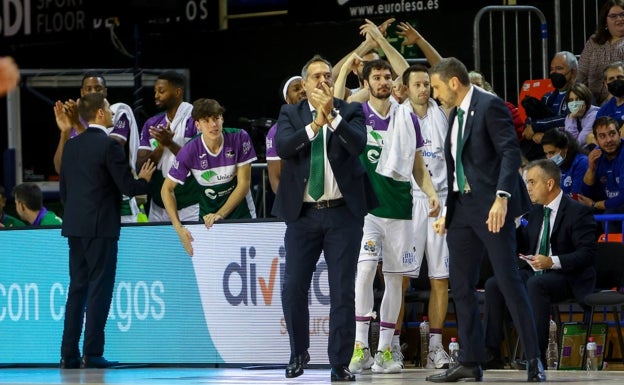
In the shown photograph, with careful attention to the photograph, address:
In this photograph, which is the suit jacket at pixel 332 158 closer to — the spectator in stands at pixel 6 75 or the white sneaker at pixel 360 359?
the white sneaker at pixel 360 359

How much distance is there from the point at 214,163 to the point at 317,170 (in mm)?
2295

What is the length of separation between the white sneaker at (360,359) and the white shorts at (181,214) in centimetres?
204

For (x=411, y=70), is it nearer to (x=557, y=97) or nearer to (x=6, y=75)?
(x=557, y=97)

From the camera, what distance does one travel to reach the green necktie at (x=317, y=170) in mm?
7898

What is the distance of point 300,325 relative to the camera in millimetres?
7879

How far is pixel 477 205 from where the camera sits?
7.50 meters

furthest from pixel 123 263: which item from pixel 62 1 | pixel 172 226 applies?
pixel 62 1

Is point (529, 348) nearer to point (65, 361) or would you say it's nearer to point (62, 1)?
point (65, 361)

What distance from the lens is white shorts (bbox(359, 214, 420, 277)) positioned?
9.13 metres

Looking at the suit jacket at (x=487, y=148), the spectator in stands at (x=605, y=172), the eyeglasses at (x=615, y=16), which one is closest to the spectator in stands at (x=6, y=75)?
the suit jacket at (x=487, y=148)

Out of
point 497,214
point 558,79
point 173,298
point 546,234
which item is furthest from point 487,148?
point 558,79

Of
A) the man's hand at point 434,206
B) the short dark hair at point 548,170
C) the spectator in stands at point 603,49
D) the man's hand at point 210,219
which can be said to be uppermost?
the spectator in stands at point 603,49

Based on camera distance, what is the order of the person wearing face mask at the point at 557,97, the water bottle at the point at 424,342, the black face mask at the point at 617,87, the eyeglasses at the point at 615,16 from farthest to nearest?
the eyeglasses at the point at 615,16
the person wearing face mask at the point at 557,97
the black face mask at the point at 617,87
the water bottle at the point at 424,342

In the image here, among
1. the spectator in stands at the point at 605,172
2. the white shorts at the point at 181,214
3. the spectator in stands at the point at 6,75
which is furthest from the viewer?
the spectator in stands at the point at 605,172
